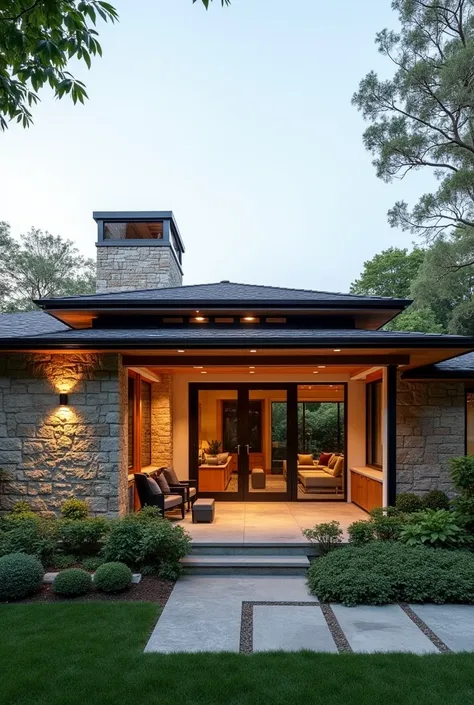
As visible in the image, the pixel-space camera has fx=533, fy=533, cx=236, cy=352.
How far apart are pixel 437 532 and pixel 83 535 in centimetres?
458

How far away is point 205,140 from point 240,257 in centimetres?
4631

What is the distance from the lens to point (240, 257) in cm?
6656

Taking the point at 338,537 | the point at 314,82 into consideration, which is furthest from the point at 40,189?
the point at 338,537

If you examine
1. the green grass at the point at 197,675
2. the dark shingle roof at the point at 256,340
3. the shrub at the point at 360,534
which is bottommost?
the green grass at the point at 197,675

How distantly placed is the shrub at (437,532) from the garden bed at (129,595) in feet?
10.3

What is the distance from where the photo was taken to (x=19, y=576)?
18.8ft

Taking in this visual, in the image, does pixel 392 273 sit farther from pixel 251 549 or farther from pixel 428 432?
pixel 251 549

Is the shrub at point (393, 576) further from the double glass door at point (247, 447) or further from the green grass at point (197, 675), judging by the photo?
the double glass door at point (247, 447)

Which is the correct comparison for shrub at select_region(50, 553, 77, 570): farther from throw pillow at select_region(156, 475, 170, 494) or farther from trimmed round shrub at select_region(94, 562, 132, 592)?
throw pillow at select_region(156, 475, 170, 494)

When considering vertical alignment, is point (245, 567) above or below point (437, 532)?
below

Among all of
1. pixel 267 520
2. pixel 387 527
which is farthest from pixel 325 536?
pixel 267 520

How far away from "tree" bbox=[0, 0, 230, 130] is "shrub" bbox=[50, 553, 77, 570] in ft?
17.3

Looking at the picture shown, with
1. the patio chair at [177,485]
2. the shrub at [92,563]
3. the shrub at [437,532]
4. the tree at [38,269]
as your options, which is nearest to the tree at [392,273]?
the tree at [38,269]

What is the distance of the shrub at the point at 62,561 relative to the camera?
6.71 metres
